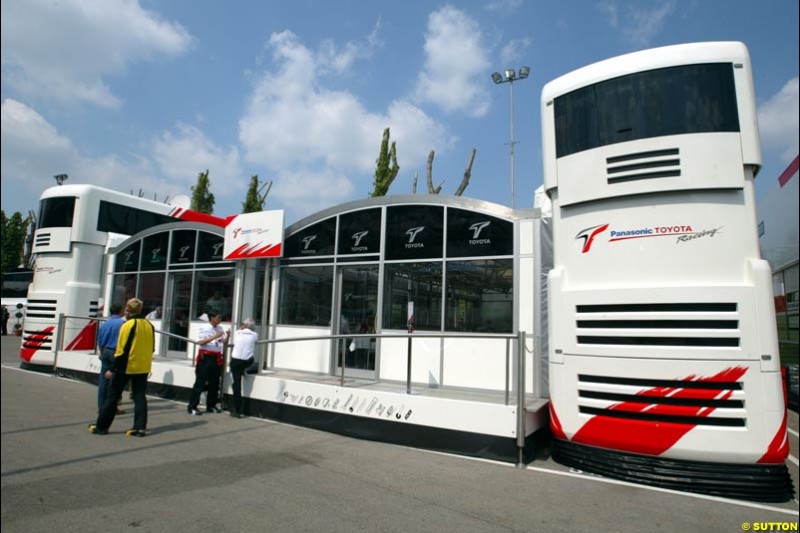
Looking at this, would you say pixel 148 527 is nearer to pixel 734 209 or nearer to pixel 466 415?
pixel 466 415

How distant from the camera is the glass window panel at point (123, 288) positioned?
13484 millimetres

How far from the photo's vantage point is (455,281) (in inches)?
318

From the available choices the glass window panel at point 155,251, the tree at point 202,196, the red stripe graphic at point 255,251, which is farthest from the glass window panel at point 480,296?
the tree at point 202,196

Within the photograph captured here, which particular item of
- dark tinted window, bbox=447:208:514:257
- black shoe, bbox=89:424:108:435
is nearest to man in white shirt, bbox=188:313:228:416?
black shoe, bbox=89:424:108:435

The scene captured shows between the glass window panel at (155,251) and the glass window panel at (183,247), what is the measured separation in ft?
1.11

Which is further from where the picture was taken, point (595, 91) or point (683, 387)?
point (595, 91)

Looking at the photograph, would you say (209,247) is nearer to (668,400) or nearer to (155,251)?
(155,251)

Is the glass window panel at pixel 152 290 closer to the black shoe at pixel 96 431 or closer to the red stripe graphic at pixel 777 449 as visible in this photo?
the black shoe at pixel 96 431

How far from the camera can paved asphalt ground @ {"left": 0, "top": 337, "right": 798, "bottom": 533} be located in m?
3.80

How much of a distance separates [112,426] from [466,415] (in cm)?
511

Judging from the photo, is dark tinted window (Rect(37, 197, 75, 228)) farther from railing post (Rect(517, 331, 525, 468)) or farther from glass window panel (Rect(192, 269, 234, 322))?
railing post (Rect(517, 331, 525, 468))

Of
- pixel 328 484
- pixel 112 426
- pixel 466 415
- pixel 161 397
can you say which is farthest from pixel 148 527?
pixel 161 397

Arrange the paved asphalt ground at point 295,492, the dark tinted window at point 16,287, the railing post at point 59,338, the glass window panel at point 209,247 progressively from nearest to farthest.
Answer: the paved asphalt ground at point 295,492, the glass window panel at point 209,247, the railing post at point 59,338, the dark tinted window at point 16,287

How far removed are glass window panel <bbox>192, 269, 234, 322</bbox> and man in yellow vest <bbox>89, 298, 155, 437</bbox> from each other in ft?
14.9
